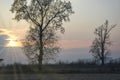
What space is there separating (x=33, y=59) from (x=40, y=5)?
855cm

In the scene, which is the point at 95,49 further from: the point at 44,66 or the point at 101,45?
the point at 44,66

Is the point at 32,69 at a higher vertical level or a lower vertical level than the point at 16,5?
lower

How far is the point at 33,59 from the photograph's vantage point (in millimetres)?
59906

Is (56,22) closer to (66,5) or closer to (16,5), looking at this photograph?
(66,5)

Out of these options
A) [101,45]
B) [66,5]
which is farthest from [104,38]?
[66,5]

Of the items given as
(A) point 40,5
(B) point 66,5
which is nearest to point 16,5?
(A) point 40,5

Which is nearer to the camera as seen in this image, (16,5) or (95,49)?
(16,5)

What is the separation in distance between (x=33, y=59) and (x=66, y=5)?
10060 mm

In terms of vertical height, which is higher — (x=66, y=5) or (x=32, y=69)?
(x=66, y=5)

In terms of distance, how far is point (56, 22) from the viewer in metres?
60.6

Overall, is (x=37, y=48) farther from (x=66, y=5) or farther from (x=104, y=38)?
(x=104, y=38)

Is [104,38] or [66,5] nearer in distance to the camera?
[66,5]

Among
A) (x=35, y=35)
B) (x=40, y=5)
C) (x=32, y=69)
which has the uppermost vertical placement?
Answer: (x=40, y=5)

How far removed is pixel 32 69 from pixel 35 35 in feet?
17.9
